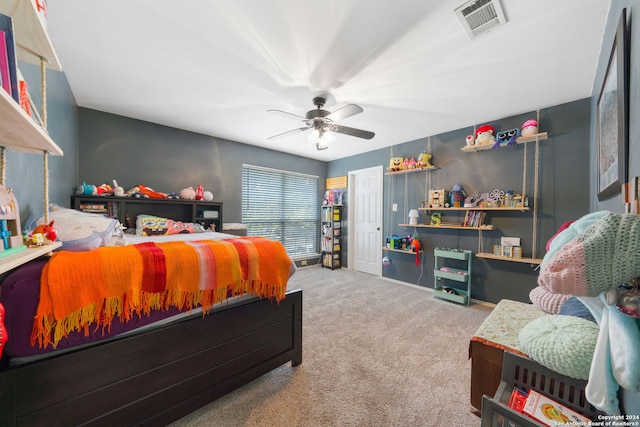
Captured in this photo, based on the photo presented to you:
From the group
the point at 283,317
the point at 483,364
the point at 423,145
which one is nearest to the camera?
the point at 483,364

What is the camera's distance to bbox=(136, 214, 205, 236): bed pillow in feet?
10.1

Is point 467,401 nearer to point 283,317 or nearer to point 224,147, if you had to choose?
point 283,317

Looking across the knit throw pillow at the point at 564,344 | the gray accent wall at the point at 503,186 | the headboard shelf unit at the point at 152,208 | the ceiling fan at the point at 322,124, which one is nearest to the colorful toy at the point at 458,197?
the gray accent wall at the point at 503,186

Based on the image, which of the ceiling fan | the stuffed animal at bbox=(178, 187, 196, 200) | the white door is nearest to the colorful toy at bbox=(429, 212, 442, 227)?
the white door

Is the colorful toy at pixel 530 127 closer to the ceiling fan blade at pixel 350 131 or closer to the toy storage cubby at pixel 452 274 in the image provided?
the toy storage cubby at pixel 452 274

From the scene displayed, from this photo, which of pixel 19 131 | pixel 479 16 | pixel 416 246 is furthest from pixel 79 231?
pixel 416 246

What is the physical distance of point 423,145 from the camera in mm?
3975

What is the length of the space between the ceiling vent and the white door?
306 centimetres

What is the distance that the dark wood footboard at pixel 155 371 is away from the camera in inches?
38.7

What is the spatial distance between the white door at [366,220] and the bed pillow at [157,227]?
3.14m

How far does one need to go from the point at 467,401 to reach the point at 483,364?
0.41 m

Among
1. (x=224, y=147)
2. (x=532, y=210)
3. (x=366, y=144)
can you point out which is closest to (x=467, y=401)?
(x=532, y=210)

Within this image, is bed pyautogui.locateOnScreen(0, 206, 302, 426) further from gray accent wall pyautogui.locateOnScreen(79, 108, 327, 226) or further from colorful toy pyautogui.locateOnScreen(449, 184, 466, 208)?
colorful toy pyautogui.locateOnScreen(449, 184, 466, 208)

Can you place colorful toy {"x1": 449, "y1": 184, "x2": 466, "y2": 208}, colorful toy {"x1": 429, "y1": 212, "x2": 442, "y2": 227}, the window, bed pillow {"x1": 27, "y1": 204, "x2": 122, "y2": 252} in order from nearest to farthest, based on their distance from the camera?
bed pillow {"x1": 27, "y1": 204, "x2": 122, "y2": 252} < colorful toy {"x1": 449, "y1": 184, "x2": 466, "y2": 208} < colorful toy {"x1": 429, "y1": 212, "x2": 442, "y2": 227} < the window
